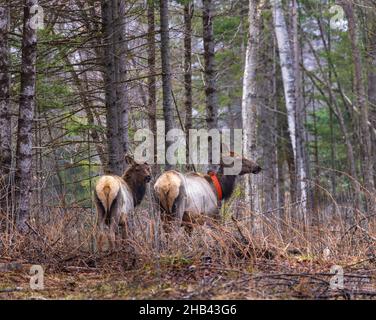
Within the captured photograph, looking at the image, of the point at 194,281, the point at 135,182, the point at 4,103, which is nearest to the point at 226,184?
the point at 135,182

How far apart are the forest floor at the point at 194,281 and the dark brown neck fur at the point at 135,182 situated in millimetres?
3389

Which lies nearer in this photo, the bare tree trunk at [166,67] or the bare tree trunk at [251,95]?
the bare tree trunk at [166,67]

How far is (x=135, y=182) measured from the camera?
12023 mm

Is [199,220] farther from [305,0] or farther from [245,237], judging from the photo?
[305,0]

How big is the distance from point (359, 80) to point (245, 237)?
1083cm

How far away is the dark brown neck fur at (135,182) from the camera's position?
1200 cm

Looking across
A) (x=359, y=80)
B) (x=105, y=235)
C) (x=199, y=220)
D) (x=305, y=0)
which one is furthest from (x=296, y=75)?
(x=105, y=235)

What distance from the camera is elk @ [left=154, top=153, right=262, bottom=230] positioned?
1127 cm

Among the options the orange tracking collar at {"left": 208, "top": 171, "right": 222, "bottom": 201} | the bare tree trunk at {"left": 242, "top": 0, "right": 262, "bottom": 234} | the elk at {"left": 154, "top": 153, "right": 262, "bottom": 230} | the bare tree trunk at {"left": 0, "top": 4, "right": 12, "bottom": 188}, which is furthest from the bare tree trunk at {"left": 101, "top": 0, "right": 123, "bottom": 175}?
the bare tree trunk at {"left": 242, "top": 0, "right": 262, "bottom": 234}

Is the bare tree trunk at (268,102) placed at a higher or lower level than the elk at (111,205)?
higher

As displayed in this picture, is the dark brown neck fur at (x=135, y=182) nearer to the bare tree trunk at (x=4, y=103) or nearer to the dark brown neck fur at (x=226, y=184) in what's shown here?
the bare tree trunk at (x=4, y=103)

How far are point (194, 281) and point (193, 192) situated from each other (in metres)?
4.51

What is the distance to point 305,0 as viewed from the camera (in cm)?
2531

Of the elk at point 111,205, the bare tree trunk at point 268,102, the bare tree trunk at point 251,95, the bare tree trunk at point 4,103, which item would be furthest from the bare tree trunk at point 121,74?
the bare tree trunk at point 268,102
